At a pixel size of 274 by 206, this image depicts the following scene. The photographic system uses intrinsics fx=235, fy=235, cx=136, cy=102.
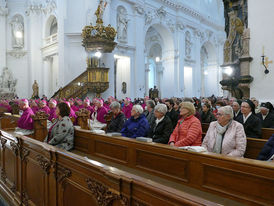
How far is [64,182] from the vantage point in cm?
251

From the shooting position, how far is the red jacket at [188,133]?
3670mm

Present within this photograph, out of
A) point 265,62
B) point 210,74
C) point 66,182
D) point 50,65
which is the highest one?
point 210,74

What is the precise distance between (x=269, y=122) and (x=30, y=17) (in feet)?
68.2

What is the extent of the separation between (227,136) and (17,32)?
856 inches

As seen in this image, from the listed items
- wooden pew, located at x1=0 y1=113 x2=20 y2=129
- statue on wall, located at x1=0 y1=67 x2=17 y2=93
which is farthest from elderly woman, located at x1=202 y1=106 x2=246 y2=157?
statue on wall, located at x1=0 y1=67 x2=17 y2=93

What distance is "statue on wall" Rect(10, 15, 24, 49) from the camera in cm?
2044

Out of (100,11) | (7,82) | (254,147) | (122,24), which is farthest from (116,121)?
(7,82)

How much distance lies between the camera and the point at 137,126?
15.6ft

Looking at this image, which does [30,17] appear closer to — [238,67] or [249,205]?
[238,67]

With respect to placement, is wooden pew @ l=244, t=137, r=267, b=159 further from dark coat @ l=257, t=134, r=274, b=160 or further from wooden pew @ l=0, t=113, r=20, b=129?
wooden pew @ l=0, t=113, r=20, b=129

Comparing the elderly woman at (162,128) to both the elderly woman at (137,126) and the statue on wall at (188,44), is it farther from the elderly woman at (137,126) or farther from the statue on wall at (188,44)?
the statue on wall at (188,44)

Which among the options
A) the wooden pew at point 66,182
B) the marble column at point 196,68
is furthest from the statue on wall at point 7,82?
the marble column at point 196,68

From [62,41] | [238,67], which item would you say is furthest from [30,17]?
[238,67]

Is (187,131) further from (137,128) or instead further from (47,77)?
(47,77)
